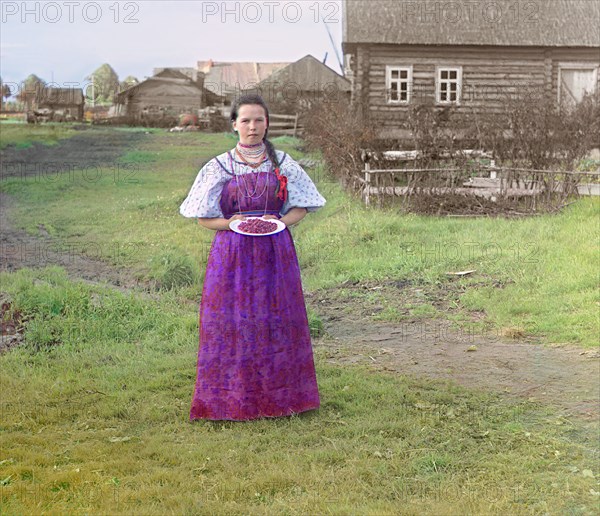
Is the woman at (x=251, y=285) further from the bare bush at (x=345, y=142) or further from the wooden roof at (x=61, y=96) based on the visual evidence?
the wooden roof at (x=61, y=96)

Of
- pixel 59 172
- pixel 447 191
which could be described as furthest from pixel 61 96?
pixel 447 191

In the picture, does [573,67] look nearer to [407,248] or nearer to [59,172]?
[59,172]

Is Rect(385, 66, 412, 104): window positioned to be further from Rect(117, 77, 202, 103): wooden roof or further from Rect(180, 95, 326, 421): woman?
Rect(117, 77, 202, 103): wooden roof

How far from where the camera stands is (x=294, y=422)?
18.1 feet

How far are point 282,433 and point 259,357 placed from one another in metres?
0.51

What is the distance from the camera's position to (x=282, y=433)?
5.34 m

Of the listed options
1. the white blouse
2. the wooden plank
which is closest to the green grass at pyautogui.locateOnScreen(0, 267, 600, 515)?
the white blouse

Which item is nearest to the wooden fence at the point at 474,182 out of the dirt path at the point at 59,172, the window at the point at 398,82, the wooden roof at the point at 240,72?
the dirt path at the point at 59,172

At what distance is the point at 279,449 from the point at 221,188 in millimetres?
1651

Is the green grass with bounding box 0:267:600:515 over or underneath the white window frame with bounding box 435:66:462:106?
underneath

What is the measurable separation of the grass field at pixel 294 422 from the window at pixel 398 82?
1174 centimetres

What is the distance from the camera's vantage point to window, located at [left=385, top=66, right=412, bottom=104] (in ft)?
74.3

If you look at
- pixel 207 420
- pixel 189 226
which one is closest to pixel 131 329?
pixel 207 420

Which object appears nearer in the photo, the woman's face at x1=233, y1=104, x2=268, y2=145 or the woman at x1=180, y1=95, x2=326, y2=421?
the woman's face at x1=233, y1=104, x2=268, y2=145
